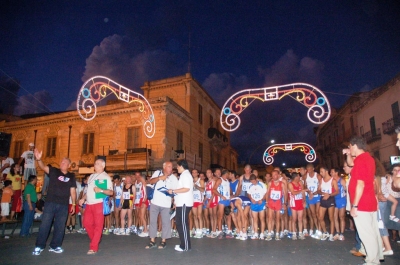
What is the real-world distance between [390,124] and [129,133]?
71.2 ft

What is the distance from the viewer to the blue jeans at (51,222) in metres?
6.37

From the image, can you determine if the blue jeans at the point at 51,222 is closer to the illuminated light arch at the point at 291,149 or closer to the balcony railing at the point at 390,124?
the illuminated light arch at the point at 291,149

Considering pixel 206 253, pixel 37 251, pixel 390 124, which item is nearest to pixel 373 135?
pixel 390 124

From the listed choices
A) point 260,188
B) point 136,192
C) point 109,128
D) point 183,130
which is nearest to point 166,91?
point 183,130

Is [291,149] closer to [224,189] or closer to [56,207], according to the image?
[224,189]

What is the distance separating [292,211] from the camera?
8.69 metres

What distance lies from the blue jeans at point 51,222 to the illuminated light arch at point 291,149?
1896cm

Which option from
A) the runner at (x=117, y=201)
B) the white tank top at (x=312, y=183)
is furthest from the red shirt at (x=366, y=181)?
the runner at (x=117, y=201)

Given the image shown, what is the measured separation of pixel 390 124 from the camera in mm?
24078

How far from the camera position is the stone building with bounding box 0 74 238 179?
22.8m

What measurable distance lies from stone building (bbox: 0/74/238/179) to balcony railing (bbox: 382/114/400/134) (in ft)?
48.5

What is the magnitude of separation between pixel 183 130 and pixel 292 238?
730 inches

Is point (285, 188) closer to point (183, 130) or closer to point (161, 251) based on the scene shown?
point (161, 251)

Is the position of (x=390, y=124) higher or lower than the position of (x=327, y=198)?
higher
